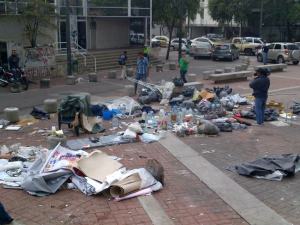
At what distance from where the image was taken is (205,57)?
39.7 meters

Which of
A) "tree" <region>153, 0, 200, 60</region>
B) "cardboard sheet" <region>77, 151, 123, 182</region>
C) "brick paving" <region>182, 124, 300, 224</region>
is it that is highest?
"tree" <region>153, 0, 200, 60</region>

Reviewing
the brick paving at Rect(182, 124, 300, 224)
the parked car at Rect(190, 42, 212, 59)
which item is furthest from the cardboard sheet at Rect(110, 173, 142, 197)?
the parked car at Rect(190, 42, 212, 59)

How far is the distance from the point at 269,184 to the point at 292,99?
34.7ft

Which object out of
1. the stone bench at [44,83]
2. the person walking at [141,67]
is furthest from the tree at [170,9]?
the person walking at [141,67]

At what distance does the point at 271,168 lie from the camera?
905 cm

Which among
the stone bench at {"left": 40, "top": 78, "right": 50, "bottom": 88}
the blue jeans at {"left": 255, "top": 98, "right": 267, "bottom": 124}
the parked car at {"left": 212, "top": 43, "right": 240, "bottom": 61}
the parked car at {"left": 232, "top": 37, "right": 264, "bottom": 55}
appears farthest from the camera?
the parked car at {"left": 232, "top": 37, "right": 264, "bottom": 55}

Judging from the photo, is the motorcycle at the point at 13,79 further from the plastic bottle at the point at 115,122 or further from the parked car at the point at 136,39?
the parked car at the point at 136,39

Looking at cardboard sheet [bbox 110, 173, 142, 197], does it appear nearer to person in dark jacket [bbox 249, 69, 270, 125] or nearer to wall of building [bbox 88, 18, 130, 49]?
person in dark jacket [bbox 249, 69, 270, 125]

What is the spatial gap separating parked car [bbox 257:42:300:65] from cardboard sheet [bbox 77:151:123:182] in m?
27.9

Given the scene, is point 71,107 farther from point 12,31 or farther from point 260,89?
point 12,31

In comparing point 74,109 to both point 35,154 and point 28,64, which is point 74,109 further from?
point 28,64

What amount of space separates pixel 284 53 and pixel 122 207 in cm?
2942

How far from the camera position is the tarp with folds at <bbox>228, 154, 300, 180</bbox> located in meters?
8.91

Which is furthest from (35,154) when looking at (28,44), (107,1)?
(107,1)
